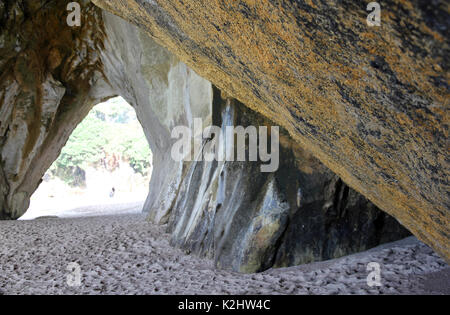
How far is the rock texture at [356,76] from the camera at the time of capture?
3.39 ft

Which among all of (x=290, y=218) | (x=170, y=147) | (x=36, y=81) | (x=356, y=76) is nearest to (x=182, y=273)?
(x=290, y=218)

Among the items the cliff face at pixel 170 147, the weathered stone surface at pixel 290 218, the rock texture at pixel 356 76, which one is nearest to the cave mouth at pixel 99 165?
the cliff face at pixel 170 147

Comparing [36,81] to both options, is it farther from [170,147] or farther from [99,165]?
[99,165]

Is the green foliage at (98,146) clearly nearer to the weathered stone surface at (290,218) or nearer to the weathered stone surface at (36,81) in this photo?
the weathered stone surface at (36,81)

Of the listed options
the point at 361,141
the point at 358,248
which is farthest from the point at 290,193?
the point at 361,141

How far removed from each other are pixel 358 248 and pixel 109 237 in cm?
310

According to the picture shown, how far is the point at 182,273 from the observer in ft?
9.20

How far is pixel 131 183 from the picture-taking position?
2431 centimetres

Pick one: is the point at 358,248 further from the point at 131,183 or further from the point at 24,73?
the point at 131,183

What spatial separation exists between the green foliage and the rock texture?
2140 cm

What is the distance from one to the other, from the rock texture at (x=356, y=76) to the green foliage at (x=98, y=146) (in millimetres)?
21402

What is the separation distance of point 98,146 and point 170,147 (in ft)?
57.2
